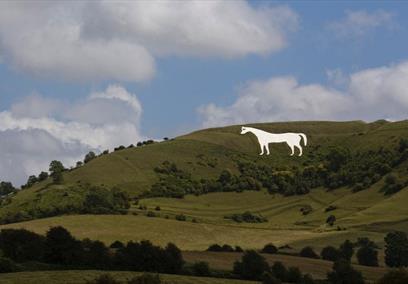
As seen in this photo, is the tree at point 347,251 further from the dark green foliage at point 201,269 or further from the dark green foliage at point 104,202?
the dark green foliage at point 104,202

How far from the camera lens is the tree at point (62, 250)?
247 feet

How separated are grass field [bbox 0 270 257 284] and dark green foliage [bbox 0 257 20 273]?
2716 millimetres

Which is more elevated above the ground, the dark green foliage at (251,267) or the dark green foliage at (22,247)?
the dark green foliage at (22,247)

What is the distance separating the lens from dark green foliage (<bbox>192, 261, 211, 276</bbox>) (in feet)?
253

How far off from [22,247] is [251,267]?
79.2 feet

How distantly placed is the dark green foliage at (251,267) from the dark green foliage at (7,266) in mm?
23371

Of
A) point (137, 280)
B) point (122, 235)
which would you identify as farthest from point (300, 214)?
point (137, 280)

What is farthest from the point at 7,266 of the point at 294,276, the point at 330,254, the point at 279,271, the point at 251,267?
the point at 330,254

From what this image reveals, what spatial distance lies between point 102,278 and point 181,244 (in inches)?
2735

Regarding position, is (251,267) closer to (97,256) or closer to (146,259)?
(146,259)

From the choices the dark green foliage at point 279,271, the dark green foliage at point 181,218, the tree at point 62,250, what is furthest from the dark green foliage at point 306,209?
the tree at point 62,250

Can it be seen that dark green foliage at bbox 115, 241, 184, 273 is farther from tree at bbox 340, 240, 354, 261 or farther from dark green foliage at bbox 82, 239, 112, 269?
tree at bbox 340, 240, 354, 261

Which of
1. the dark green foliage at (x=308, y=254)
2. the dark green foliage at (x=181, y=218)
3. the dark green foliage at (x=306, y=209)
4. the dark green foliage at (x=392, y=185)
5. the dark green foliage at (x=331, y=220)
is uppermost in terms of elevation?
the dark green foliage at (x=392, y=185)

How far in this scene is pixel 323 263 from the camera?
94000mm
